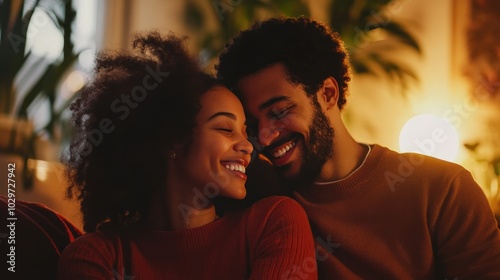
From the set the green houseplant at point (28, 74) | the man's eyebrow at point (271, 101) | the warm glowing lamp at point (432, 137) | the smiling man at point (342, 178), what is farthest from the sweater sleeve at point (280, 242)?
the warm glowing lamp at point (432, 137)

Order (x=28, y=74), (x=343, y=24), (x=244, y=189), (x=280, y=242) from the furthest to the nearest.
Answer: (x=343, y=24) → (x=28, y=74) → (x=244, y=189) → (x=280, y=242)

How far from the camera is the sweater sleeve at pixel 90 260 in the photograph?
3.66 feet

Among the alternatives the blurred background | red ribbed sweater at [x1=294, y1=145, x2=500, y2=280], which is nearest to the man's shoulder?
red ribbed sweater at [x1=294, y1=145, x2=500, y2=280]

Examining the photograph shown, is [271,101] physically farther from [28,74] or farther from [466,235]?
[28,74]

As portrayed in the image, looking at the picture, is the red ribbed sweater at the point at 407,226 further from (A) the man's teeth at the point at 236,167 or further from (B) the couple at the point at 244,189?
(A) the man's teeth at the point at 236,167

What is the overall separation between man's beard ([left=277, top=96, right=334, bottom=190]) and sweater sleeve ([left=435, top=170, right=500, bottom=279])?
295 millimetres

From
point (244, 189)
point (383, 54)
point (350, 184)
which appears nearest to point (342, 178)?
point (350, 184)

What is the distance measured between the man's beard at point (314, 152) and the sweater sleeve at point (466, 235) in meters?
0.30

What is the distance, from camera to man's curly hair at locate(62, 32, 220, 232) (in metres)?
1.22

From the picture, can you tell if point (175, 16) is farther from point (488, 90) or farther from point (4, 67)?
point (488, 90)

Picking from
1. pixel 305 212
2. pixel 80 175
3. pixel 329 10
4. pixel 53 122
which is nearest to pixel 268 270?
pixel 305 212

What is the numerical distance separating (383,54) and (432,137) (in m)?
0.67

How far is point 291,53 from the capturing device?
135 cm

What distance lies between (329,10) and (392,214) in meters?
1.84
